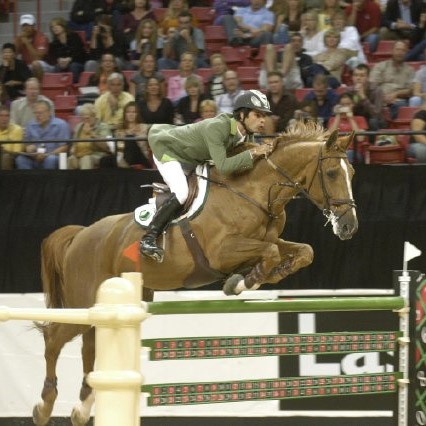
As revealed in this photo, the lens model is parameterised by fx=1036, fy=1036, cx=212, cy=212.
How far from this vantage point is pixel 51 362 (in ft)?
24.3

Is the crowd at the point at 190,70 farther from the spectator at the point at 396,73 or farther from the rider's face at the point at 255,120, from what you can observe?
the rider's face at the point at 255,120

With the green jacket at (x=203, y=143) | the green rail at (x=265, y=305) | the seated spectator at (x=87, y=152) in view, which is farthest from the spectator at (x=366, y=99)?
the green rail at (x=265, y=305)

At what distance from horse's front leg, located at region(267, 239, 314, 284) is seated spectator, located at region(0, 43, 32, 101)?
19.3 ft

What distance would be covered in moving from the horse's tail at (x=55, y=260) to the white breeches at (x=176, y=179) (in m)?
1.16

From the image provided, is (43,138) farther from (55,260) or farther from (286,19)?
(286,19)

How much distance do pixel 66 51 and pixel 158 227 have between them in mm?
5988

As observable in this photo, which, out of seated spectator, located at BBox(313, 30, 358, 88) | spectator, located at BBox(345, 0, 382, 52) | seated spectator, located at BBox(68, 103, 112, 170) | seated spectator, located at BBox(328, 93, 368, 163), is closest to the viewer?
seated spectator, located at BBox(328, 93, 368, 163)

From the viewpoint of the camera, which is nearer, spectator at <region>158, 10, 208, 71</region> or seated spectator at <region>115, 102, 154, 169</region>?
seated spectator at <region>115, 102, 154, 169</region>

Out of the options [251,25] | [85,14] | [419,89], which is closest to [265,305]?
[419,89]

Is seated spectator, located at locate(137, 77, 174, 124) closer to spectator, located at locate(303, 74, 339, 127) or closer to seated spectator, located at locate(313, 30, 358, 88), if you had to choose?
spectator, located at locate(303, 74, 339, 127)

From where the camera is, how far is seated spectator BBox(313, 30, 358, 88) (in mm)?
10453

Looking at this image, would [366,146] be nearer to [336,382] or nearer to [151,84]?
[151,84]

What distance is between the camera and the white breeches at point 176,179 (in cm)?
665

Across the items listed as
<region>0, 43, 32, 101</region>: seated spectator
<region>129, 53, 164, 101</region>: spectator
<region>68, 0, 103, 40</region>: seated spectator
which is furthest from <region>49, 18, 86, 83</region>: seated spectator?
<region>129, 53, 164, 101</region>: spectator
